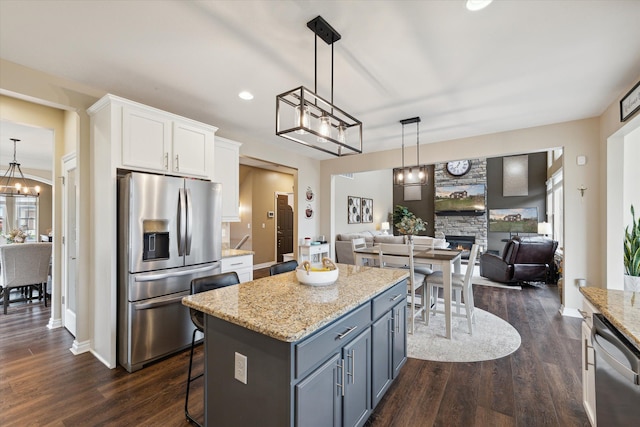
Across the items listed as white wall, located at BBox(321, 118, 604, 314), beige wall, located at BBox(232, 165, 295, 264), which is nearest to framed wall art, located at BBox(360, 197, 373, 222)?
beige wall, located at BBox(232, 165, 295, 264)

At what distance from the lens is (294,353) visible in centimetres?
119

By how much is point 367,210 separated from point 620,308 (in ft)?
25.2

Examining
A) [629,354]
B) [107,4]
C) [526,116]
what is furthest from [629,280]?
[107,4]

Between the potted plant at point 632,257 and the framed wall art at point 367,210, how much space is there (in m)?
5.88

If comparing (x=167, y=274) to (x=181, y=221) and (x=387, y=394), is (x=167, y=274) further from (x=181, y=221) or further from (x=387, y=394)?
(x=387, y=394)

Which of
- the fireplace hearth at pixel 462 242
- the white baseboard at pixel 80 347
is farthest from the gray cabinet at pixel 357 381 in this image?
the fireplace hearth at pixel 462 242

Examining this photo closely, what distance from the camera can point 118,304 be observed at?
2586 millimetres

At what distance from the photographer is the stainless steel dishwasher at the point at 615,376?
3.71ft

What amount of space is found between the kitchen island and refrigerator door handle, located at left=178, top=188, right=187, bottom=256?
45.0 inches

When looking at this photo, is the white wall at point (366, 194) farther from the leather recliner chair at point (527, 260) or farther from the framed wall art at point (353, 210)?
the leather recliner chair at point (527, 260)

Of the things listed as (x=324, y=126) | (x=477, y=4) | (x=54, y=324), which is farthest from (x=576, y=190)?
(x=54, y=324)

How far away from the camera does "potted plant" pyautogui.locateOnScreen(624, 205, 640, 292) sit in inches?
127

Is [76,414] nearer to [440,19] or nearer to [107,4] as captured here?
[107,4]

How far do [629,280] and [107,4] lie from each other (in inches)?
217
